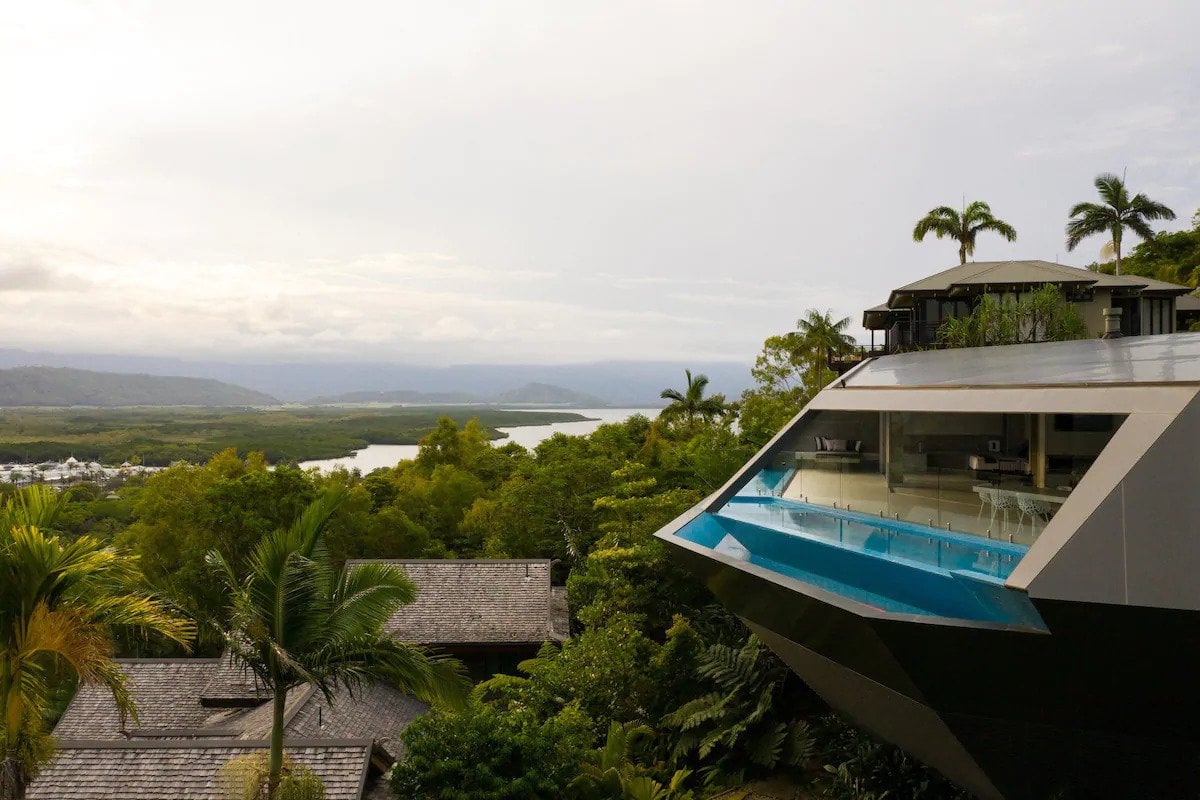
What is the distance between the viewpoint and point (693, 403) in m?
42.9

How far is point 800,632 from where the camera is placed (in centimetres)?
876

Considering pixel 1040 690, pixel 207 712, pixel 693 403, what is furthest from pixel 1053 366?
pixel 693 403

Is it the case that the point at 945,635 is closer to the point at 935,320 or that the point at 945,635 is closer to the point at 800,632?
the point at 800,632

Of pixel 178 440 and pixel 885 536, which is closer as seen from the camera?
pixel 885 536

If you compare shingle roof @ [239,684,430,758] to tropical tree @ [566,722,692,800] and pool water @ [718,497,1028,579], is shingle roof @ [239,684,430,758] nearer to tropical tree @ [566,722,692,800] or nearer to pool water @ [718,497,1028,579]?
tropical tree @ [566,722,692,800]

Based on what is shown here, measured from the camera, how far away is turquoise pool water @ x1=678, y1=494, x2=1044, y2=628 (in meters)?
6.85

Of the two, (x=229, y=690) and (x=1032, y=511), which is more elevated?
(x=1032, y=511)

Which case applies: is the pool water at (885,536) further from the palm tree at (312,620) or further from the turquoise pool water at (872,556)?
the palm tree at (312,620)

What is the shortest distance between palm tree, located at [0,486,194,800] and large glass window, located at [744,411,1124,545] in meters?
7.37

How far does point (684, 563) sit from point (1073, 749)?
449 centimetres

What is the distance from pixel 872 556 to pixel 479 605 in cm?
1361

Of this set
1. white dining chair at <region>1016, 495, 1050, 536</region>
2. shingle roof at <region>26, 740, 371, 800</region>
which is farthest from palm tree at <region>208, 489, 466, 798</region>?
white dining chair at <region>1016, 495, 1050, 536</region>

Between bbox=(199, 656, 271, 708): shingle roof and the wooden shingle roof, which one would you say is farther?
bbox=(199, 656, 271, 708): shingle roof

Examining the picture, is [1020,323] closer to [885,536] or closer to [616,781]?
[885,536]
